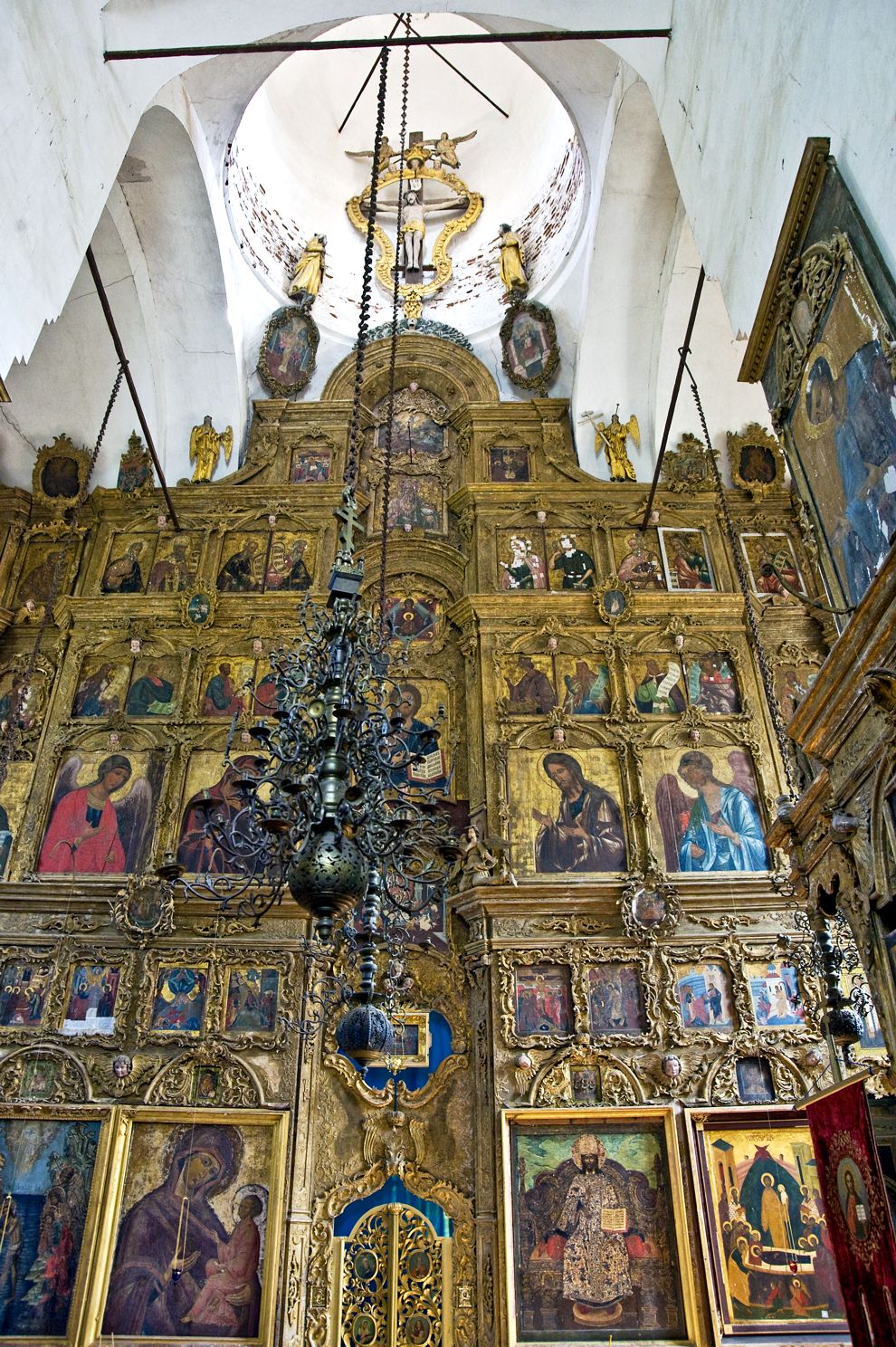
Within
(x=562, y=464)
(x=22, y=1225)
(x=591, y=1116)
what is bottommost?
(x=22, y=1225)

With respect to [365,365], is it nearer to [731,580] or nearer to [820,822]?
[731,580]

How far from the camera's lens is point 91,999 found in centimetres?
895

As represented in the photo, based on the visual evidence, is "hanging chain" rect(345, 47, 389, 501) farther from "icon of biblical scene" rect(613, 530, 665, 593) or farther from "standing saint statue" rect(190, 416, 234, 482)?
"standing saint statue" rect(190, 416, 234, 482)

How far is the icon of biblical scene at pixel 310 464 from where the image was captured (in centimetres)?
1234

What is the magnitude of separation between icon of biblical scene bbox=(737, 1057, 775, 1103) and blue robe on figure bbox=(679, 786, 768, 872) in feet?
5.72

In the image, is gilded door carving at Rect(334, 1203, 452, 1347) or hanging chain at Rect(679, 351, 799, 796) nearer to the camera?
gilded door carving at Rect(334, 1203, 452, 1347)

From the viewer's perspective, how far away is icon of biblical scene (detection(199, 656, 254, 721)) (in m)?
10.6

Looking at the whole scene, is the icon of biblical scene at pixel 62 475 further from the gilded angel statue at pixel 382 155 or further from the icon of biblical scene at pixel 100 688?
the gilded angel statue at pixel 382 155

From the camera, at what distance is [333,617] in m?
6.30

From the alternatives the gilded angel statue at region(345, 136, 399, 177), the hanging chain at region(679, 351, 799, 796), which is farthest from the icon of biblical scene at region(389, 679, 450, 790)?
the gilded angel statue at region(345, 136, 399, 177)

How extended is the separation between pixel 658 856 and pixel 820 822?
3699 mm

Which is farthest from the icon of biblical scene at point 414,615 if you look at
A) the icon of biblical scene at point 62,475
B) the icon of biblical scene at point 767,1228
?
the icon of biblical scene at point 767,1228

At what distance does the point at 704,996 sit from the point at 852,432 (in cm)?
557

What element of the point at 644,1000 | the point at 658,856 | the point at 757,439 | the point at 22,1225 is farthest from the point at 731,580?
the point at 22,1225
